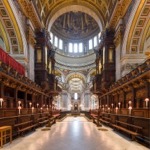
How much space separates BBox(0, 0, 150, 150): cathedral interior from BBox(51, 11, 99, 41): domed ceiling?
48.1 ft

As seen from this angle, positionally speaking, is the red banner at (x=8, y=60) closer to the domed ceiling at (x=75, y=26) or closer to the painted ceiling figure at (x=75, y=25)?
the domed ceiling at (x=75, y=26)

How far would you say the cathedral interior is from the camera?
8.69m

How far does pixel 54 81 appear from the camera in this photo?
27.7m

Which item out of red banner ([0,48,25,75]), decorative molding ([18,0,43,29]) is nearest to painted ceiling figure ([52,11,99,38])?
decorative molding ([18,0,43,29])

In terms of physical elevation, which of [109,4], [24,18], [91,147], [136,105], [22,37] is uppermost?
[109,4]

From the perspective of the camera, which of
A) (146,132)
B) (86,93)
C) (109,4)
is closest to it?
(146,132)

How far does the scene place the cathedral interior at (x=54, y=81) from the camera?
8.69m

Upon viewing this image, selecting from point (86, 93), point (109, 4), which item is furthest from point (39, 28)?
point (86, 93)

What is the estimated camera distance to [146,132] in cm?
804

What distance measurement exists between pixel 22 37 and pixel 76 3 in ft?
39.2

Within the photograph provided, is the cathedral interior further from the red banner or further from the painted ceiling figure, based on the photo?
the painted ceiling figure

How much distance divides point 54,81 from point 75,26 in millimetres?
20355

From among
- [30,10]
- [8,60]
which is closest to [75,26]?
[30,10]

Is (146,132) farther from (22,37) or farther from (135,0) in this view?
(22,37)
